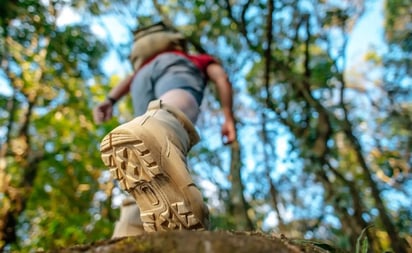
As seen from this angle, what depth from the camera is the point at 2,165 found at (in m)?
4.21

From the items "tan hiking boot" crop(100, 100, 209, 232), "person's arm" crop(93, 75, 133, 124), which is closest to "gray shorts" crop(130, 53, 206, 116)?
"person's arm" crop(93, 75, 133, 124)

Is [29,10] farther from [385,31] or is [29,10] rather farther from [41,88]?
[385,31]

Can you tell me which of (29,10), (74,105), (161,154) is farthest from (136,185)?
(74,105)

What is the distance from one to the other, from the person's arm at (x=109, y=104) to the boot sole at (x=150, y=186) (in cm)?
110

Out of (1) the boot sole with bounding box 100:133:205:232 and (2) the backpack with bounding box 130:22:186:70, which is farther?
(2) the backpack with bounding box 130:22:186:70

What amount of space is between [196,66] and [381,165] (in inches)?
64.6

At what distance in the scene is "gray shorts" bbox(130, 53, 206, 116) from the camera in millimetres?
1817

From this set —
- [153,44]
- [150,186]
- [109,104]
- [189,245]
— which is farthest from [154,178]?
[109,104]

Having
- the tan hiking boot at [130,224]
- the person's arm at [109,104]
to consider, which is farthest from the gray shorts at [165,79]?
the tan hiking boot at [130,224]

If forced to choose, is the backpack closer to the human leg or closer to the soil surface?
the human leg

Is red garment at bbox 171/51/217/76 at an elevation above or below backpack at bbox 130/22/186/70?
below

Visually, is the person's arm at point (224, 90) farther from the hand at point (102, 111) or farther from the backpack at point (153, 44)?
the hand at point (102, 111)

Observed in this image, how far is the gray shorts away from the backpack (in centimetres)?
11

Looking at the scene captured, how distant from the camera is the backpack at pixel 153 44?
84.3 inches
